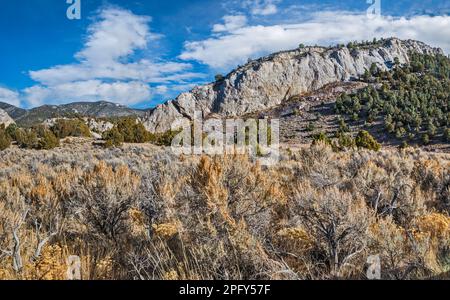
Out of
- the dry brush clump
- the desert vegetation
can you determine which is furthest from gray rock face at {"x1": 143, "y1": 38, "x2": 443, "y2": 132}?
the dry brush clump

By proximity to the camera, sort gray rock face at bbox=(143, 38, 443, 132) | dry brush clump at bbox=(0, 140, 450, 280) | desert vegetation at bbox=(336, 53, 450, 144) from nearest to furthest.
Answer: dry brush clump at bbox=(0, 140, 450, 280)
desert vegetation at bbox=(336, 53, 450, 144)
gray rock face at bbox=(143, 38, 443, 132)

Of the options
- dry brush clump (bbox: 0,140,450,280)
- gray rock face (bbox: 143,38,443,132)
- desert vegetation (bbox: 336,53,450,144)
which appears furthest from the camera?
gray rock face (bbox: 143,38,443,132)

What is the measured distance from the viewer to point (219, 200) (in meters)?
5.08

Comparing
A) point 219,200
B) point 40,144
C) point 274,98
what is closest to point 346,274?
point 219,200

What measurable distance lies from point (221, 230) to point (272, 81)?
3357 inches

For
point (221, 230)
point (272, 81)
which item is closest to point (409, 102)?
point (272, 81)

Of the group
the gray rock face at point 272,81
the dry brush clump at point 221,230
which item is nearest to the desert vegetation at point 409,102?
the gray rock face at point 272,81

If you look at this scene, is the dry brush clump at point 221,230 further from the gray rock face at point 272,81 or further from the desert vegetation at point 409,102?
the gray rock face at point 272,81

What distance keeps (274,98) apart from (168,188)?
8084 cm

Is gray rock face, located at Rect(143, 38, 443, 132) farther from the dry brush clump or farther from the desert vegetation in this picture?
the dry brush clump

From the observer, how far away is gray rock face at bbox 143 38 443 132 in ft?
277

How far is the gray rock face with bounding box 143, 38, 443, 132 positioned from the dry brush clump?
75411 millimetres

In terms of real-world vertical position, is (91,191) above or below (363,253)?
above
